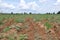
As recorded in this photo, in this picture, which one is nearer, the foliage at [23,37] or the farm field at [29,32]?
the foliage at [23,37]

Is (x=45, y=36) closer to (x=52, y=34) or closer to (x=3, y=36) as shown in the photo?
(x=52, y=34)

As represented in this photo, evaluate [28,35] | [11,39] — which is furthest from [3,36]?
[28,35]

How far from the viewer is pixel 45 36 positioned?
1462 cm

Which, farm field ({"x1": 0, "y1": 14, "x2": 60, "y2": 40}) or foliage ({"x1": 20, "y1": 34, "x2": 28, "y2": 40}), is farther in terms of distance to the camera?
farm field ({"x1": 0, "y1": 14, "x2": 60, "y2": 40})

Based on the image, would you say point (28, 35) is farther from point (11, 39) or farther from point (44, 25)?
point (44, 25)

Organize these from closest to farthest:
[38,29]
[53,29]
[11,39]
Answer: [11,39] < [38,29] < [53,29]

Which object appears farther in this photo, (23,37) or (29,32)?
(29,32)

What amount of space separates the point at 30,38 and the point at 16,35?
0.91 m

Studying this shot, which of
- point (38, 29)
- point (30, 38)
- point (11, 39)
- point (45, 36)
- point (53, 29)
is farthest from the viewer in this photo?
point (53, 29)

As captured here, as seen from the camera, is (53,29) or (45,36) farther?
(53,29)

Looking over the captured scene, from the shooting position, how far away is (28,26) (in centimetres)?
1572

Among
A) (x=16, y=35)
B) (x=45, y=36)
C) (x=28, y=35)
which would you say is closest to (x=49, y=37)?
(x=45, y=36)

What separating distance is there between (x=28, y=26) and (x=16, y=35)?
96.7 inches

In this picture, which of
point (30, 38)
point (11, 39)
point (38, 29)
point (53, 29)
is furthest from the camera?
point (53, 29)
